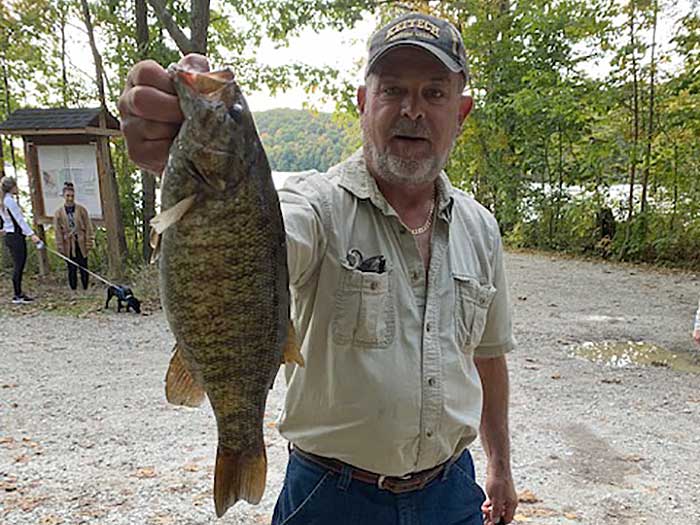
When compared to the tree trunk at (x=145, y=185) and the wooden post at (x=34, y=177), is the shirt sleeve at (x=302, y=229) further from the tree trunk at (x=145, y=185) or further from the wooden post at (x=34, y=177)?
the wooden post at (x=34, y=177)

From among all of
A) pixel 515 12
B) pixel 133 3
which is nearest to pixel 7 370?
pixel 133 3

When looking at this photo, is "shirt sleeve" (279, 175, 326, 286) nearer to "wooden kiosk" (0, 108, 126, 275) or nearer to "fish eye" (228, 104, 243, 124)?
"fish eye" (228, 104, 243, 124)

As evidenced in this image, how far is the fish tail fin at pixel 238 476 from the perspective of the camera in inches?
62.9

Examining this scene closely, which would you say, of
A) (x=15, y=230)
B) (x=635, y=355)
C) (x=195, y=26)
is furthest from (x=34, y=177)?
(x=635, y=355)

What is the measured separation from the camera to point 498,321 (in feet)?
7.80

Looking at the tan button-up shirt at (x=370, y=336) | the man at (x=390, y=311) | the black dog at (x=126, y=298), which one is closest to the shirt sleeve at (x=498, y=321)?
the man at (x=390, y=311)

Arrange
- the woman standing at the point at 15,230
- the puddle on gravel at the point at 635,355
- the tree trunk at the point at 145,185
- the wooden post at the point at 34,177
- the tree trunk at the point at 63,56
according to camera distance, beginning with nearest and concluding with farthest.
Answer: the puddle on gravel at the point at 635,355 → the woman standing at the point at 15,230 → the wooden post at the point at 34,177 → the tree trunk at the point at 145,185 → the tree trunk at the point at 63,56

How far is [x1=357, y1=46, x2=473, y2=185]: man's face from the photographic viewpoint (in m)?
2.10

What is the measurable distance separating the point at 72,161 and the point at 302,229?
33.2 feet

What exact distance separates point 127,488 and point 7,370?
11.4ft

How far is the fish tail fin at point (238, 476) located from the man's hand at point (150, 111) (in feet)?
2.51

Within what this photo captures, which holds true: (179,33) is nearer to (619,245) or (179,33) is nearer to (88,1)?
(88,1)

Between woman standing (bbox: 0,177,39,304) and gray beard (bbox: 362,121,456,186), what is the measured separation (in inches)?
376

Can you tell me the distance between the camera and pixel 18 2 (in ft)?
42.7
